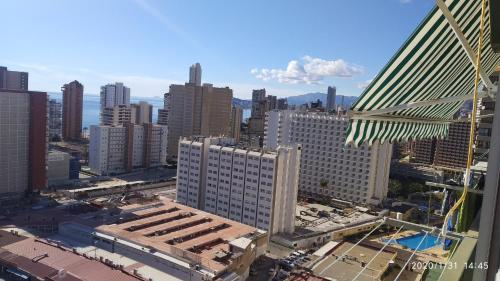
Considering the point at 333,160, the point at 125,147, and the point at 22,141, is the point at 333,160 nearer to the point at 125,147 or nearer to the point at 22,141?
the point at 125,147

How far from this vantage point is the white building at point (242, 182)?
19.1 m

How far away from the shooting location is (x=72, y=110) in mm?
46531

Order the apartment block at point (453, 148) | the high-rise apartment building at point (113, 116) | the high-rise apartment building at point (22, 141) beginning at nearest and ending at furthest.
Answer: the high-rise apartment building at point (22, 141), the apartment block at point (453, 148), the high-rise apartment building at point (113, 116)

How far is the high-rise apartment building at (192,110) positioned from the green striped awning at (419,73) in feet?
123

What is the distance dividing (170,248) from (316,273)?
16.7 feet

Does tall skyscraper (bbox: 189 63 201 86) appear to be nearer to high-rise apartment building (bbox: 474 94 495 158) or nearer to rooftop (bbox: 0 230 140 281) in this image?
rooftop (bbox: 0 230 140 281)

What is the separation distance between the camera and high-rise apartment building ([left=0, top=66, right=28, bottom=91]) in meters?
46.5

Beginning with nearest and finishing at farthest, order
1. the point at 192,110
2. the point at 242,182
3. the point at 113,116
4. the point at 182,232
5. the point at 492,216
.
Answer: the point at 492,216, the point at 182,232, the point at 242,182, the point at 192,110, the point at 113,116

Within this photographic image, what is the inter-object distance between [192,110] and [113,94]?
27.5 meters

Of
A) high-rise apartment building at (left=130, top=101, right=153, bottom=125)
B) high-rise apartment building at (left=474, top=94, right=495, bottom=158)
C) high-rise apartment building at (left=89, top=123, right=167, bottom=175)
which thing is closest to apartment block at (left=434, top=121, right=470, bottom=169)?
high-rise apartment building at (left=474, top=94, right=495, bottom=158)

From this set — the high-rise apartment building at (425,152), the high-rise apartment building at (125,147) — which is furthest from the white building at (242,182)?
the high-rise apartment building at (425,152)

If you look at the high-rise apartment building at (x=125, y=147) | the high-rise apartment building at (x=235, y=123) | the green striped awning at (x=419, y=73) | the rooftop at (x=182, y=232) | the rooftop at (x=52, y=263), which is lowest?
the rooftop at (x=52, y=263)

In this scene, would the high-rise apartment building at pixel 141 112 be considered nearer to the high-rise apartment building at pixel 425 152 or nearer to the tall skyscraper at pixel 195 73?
the tall skyscraper at pixel 195 73

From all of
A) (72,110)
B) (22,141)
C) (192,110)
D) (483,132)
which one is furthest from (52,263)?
(72,110)
